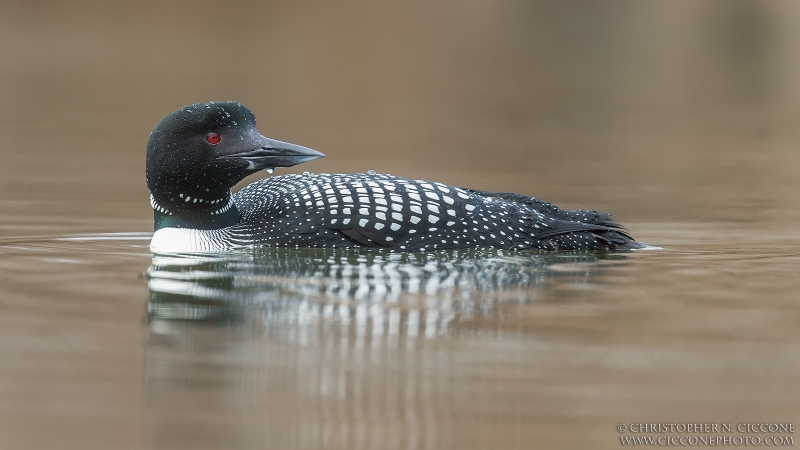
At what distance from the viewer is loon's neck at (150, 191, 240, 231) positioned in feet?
19.5

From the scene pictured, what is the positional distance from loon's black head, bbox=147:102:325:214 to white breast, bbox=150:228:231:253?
19cm

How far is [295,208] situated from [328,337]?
1.85 m

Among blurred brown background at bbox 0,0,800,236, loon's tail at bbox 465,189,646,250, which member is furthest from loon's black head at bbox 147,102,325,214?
loon's tail at bbox 465,189,646,250

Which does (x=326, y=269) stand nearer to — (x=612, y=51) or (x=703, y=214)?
(x=703, y=214)

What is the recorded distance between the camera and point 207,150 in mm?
5809

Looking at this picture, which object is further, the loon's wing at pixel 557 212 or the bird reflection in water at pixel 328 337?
the loon's wing at pixel 557 212

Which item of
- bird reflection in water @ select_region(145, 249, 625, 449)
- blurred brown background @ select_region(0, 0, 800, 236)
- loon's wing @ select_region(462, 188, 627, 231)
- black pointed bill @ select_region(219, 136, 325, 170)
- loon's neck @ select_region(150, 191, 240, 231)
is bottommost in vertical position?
bird reflection in water @ select_region(145, 249, 625, 449)

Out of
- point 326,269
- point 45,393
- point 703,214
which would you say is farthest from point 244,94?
point 45,393

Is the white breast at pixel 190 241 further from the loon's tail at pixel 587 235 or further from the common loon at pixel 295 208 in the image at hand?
the loon's tail at pixel 587 235

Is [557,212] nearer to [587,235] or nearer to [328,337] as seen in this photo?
[587,235]

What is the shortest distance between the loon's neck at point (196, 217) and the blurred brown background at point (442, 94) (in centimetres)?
78

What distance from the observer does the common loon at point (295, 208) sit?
576 centimetres

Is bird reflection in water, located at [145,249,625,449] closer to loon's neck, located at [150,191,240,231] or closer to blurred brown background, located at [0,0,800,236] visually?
loon's neck, located at [150,191,240,231]

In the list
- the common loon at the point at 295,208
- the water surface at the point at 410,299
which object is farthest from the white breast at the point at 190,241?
the water surface at the point at 410,299
